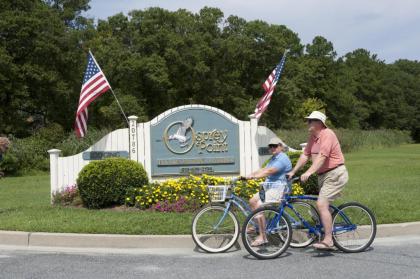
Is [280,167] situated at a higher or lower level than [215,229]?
higher

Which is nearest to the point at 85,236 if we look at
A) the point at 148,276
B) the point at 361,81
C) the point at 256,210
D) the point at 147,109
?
the point at 148,276

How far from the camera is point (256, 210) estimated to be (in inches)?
269

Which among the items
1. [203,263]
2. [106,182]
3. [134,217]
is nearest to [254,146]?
[106,182]

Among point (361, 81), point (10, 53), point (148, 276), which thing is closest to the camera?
point (148, 276)

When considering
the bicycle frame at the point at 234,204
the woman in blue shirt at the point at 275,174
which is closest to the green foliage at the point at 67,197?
the bicycle frame at the point at 234,204

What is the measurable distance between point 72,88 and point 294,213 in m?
31.1

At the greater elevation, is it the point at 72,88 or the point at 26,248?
the point at 72,88

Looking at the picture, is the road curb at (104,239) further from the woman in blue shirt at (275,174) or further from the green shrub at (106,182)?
the green shrub at (106,182)

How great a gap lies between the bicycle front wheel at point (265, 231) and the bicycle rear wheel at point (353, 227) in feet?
2.31

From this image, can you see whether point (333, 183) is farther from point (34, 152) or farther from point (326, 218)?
point (34, 152)

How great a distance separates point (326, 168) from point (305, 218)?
0.79 m

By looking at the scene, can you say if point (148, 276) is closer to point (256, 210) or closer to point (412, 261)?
point (256, 210)

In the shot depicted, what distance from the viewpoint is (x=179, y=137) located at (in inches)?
474

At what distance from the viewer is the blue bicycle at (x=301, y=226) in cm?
690
